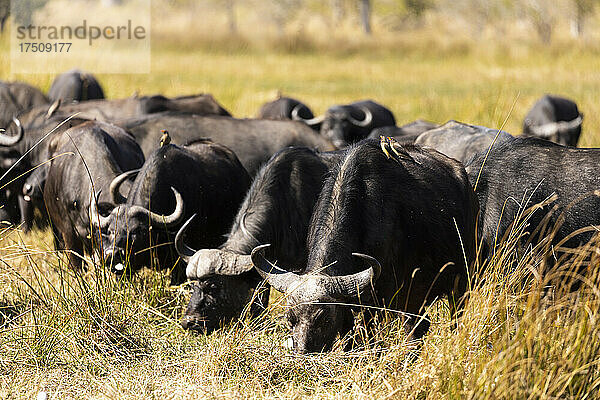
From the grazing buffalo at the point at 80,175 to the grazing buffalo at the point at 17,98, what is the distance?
4935mm

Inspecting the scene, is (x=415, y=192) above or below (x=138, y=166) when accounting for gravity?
above

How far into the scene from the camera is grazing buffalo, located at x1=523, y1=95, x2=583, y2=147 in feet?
41.3

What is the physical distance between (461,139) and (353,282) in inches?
126

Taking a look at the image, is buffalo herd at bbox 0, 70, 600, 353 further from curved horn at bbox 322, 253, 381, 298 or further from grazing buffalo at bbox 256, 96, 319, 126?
grazing buffalo at bbox 256, 96, 319, 126

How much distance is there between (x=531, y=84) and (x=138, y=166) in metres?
18.4

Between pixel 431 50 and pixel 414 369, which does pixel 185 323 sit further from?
pixel 431 50

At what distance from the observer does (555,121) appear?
43.2 ft

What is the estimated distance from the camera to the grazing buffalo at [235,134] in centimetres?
834

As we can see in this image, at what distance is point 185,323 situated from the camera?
514 centimetres

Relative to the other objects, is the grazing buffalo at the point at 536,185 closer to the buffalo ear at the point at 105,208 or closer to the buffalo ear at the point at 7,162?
the buffalo ear at the point at 105,208

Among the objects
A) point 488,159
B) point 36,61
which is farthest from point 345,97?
point 488,159

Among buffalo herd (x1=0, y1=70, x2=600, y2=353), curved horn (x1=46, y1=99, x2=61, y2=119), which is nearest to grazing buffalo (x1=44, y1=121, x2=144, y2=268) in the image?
buffalo herd (x1=0, y1=70, x2=600, y2=353)

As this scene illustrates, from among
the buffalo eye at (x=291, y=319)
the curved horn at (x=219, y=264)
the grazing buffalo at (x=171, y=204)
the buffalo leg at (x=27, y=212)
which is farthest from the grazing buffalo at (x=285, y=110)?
the buffalo eye at (x=291, y=319)

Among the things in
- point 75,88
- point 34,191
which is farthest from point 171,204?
point 75,88
